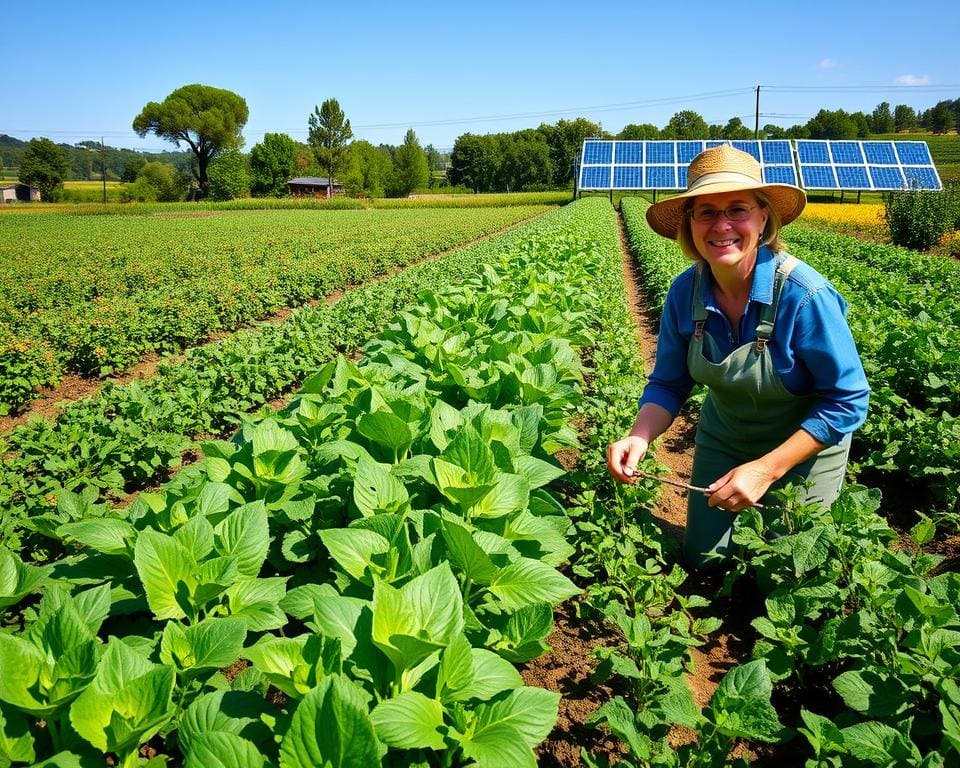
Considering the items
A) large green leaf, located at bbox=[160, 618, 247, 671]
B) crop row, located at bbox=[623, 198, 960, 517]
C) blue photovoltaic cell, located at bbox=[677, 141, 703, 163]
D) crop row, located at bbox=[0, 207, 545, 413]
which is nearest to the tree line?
blue photovoltaic cell, located at bbox=[677, 141, 703, 163]

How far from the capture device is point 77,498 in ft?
8.99

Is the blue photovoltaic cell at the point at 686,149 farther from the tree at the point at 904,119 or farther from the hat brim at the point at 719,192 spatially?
the tree at the point at 904,119

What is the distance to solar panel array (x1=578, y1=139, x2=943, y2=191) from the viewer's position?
36875 mm

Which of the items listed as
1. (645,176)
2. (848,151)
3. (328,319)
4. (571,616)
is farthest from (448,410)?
(848,151)

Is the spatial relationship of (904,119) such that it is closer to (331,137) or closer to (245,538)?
(331,137)

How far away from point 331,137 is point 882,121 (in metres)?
92.9

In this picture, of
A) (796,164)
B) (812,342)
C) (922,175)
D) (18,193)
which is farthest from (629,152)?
(18,193)

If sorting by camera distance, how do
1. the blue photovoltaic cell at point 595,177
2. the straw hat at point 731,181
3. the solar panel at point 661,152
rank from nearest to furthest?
the straw hat at point 731,181 < the blue photovoltaic cell at point 595,177 < the solar panel at point 661,152

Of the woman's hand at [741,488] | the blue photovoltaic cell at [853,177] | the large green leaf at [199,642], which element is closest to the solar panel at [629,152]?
the blue photovoltaic cell at [853,177]

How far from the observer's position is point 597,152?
45531mm

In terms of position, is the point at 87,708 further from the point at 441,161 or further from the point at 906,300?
the point at 441,161

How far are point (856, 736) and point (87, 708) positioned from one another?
5.99 ft

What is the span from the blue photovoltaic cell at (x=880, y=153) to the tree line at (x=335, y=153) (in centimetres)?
3798

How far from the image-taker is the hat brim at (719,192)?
256 centimetres
